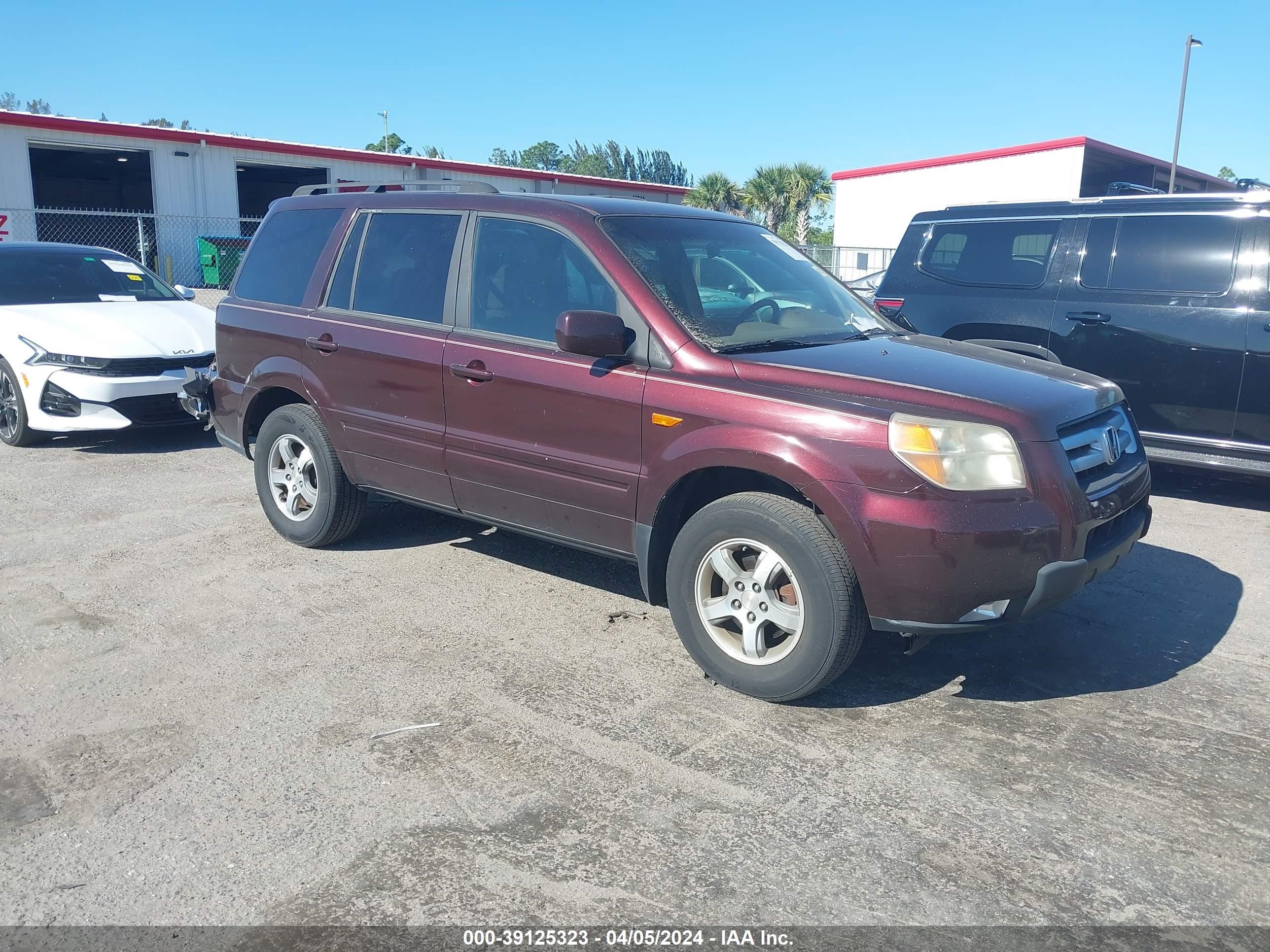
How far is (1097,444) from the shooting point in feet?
13.2

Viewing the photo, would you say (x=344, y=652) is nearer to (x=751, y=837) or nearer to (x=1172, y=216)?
(x=751, y=837)

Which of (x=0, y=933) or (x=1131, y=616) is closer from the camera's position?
(x=0, y=933)

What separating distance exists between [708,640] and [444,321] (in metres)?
2.03

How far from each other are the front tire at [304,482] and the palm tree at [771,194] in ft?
130

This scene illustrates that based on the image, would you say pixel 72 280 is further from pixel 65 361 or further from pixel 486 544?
pixel 486 544

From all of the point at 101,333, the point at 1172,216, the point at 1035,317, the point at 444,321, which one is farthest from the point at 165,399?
the point at 1172,216

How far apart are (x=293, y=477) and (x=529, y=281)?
1.99 metres

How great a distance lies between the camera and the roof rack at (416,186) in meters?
5.21

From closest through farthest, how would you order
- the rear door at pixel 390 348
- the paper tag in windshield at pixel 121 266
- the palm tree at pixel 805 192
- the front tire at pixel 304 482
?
the rear door at pixel 390 348 → the front tire at pixel 304 482 → the paper tag in windshield at pixel 121 266 → the palm tree at pixel 805 192

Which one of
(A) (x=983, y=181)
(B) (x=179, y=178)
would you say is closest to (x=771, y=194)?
(A) (x=983, y=181)

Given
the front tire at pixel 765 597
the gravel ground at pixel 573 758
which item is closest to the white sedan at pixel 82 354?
the gravel ground at pixel 573 758

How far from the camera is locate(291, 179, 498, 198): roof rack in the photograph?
5.21 meters

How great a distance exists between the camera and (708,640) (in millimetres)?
4035

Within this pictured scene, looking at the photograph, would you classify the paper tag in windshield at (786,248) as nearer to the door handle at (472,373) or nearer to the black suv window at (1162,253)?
the door handle at (472,373)
